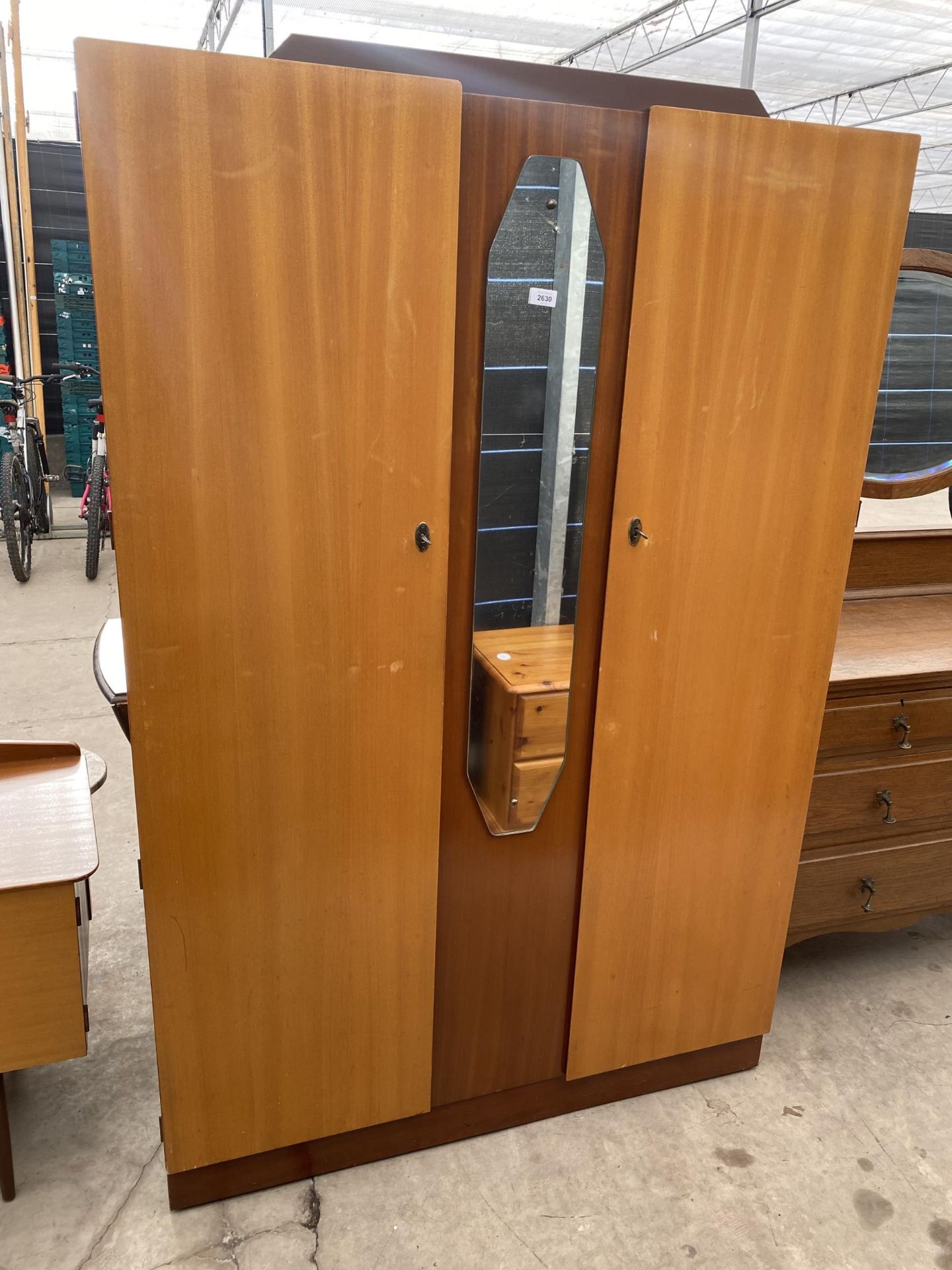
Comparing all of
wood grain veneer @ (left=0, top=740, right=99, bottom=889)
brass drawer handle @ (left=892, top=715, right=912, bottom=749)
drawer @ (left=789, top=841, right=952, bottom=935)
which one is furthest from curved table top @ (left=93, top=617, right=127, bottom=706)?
brass drawer handle @ (left=892, top=715, right=912, bottom=749)

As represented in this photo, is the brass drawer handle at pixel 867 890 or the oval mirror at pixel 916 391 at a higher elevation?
the oval mirror at pixel 916 391

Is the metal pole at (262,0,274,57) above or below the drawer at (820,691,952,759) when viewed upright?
above

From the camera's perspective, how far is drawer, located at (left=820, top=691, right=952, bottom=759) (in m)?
2.15

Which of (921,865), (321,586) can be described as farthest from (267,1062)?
(921,865)

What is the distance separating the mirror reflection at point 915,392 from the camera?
2.44 meters

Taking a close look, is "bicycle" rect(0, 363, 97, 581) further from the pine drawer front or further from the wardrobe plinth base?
the pine drawer front

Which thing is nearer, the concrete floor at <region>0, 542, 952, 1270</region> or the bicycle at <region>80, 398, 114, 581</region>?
the concrete floor at <region>0, 542, 952, 1270</region>

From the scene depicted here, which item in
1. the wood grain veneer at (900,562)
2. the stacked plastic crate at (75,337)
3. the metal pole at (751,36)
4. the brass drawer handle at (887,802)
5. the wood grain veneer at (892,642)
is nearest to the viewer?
the wood grain veneer at (892,642)

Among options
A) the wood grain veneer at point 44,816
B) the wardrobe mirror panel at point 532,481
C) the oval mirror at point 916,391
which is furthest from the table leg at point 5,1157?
the oval mirror at point 916,391

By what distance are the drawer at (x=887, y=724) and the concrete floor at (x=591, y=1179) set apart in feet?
2.38

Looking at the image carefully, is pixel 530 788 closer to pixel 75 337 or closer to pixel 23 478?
pixel 23 478

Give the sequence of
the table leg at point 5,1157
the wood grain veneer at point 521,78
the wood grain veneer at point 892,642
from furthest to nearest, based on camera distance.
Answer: the wood grain veneer at point 892,642, the table leg at point 5,1157, the wood grain veneer at point 521,78

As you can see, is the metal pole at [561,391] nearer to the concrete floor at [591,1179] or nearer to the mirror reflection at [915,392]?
the concrete floor at [591,1179]

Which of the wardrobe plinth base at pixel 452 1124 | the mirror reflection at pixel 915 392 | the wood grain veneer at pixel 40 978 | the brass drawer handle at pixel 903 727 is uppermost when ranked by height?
the mirror reflection at pixel 915 392
